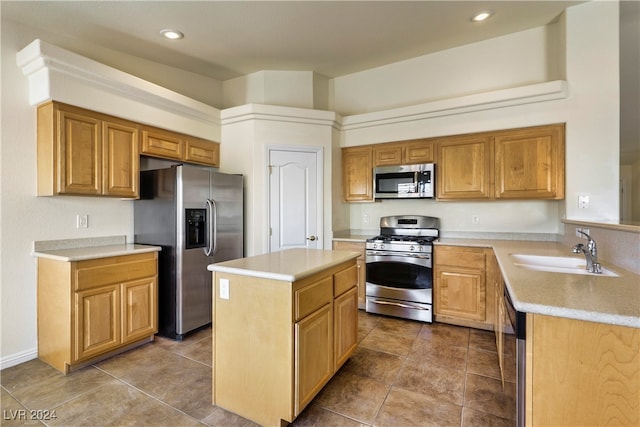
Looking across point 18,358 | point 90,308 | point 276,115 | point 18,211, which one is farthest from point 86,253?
point 276,115

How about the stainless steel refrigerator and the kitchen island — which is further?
the stainless steel refrigerator

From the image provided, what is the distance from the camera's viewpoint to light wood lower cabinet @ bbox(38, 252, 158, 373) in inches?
90.8

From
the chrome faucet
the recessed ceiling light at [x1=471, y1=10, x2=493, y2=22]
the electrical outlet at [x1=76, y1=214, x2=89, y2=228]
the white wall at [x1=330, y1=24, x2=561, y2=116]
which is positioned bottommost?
the chrome faucet

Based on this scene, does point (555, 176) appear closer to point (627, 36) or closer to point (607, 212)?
point (607, 212)

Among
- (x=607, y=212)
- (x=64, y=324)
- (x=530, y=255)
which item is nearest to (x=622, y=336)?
(x=530, y=255)

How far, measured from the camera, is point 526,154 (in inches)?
122

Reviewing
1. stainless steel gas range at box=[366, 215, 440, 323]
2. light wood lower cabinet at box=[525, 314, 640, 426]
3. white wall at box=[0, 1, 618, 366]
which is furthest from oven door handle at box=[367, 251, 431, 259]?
light wood lower cabinet at box=[525, 314, 640, 426]

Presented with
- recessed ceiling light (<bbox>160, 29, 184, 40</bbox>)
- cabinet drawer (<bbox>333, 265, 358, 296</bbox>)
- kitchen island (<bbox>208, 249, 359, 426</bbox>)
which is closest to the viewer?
kitchen island (<bbox>208, 249, 359, 426</bbox>)

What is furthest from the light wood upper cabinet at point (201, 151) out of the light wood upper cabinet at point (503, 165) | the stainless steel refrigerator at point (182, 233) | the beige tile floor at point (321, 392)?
the light wood upper cabinet at point (503, 165)

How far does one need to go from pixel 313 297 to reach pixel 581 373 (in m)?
1.25

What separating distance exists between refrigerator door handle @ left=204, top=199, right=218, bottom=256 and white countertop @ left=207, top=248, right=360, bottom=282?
3.78ft

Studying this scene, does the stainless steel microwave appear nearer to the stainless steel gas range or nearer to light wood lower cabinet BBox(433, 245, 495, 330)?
the stainless steel gas range

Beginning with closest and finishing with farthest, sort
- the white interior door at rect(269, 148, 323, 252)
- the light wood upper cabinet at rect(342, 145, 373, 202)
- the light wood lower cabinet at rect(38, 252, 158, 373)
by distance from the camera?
the light wood lower cabinet at rect(38, 252, 158, 373) → the white interior door at rect(269, 148, 323, 252) → the light wood upper cabinet at rect(342, 145, 373, 202)

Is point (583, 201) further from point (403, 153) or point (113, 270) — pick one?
point (113, 270)
